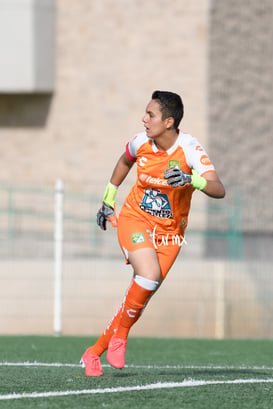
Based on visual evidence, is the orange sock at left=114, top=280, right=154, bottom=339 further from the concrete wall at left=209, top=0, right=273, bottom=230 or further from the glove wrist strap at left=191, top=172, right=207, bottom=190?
the concrete wall at left=209, top=0, right=273, bottom=230

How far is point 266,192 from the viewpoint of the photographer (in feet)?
72.2

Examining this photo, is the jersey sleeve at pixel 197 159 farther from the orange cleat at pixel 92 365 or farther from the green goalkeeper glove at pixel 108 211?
the orange cleat at pixel 92 365

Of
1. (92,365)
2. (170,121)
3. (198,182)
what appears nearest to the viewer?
(198,182)

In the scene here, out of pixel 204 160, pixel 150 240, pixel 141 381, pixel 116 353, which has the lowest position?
pixel 141 381

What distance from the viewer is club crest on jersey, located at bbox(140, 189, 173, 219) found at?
25.4 feet

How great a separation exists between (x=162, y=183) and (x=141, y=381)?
1.35 m

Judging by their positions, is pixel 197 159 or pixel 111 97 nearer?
pixel 197 159

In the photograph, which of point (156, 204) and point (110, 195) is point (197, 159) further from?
point (110, 195)

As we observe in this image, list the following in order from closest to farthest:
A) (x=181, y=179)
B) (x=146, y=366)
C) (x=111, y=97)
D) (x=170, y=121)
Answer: (x=181, y=179), (x=170, y=121), (x=146, y=366), (x=111, y=97)

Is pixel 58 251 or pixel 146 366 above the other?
pixel 58 251

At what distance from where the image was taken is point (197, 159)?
7.61 metres

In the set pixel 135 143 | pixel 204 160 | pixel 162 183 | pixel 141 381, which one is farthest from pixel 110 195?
pixel 141 381

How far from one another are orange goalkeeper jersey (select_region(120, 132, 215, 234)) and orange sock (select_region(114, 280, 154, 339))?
18.1 inches

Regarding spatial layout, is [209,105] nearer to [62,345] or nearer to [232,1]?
[232,1]
